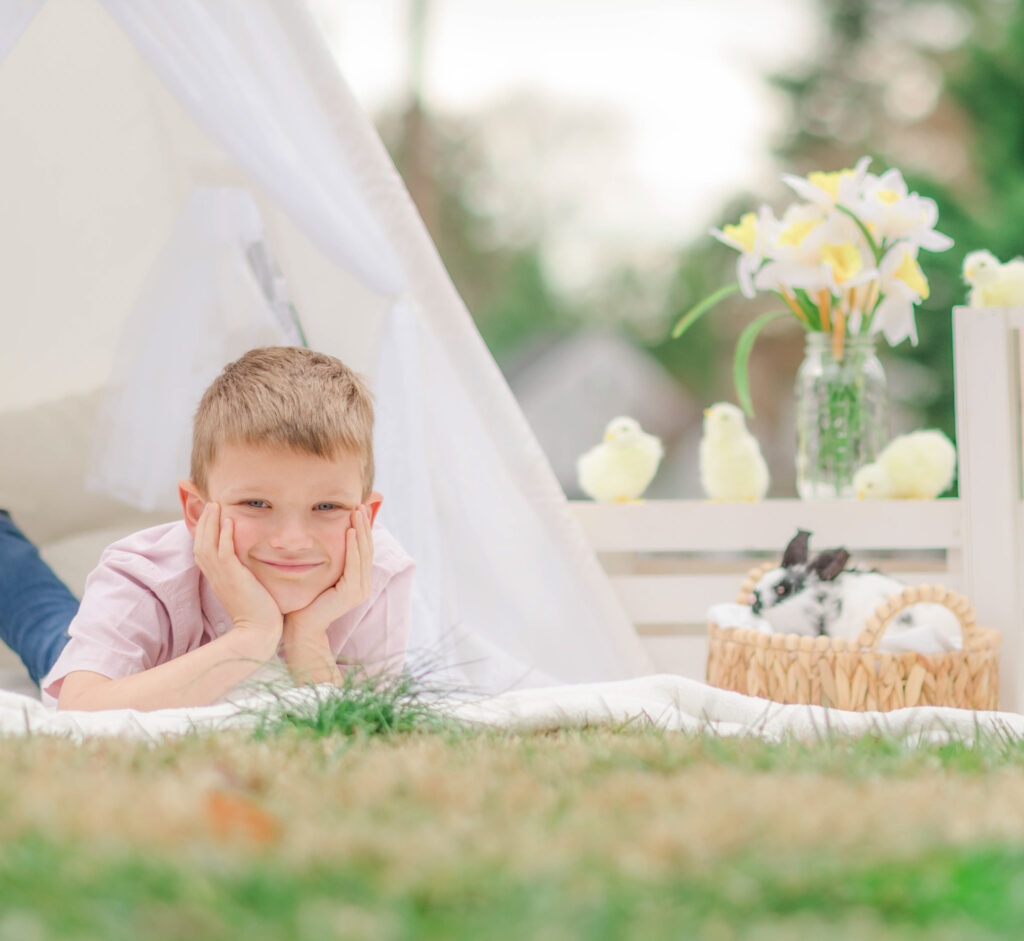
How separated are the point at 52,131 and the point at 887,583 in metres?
1.75

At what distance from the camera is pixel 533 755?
0.88 m

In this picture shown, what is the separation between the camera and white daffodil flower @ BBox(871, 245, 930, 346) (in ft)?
6.81

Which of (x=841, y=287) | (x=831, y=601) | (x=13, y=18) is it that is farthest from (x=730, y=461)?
(x=13, y=18)

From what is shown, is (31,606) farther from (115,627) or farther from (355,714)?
(355,714)

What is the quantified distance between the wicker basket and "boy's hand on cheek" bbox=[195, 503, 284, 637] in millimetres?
772

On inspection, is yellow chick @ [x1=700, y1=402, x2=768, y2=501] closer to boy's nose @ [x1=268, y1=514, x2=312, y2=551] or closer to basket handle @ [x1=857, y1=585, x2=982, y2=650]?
basket handle @ [x1=857, y1=585, x2=982, y2=650]

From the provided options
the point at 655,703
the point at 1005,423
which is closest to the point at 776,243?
the point at 1005,423

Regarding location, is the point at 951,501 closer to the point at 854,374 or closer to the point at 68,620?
the point at 854,374

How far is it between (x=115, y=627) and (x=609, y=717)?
0.65 m

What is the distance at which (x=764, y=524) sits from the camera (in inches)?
84.1

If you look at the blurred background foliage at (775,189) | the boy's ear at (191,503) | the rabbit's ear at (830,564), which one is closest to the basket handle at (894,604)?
the rabbit's ear at (830,564)

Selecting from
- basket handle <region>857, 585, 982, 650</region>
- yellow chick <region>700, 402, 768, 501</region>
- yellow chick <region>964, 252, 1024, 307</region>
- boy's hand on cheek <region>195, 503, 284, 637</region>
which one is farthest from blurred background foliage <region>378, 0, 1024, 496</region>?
boy's hand on cheek <region>195, 503, 284, 637</region>

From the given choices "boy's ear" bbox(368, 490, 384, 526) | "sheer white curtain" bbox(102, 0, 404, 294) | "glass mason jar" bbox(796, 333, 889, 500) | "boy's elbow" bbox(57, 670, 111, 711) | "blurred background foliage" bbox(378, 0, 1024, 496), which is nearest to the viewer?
"boy's elbow" bbox(57, 670, 111, 711)

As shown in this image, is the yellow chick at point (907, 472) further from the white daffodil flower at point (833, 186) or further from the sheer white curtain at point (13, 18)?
the sheer white curtain at point (13, 18)
